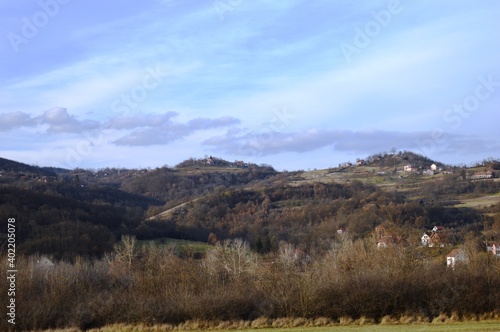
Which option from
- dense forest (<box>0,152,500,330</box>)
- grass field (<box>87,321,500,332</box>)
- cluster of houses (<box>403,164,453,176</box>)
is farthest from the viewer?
cluster of houses (<box>403,164,453,176</box>)

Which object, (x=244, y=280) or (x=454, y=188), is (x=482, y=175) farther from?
(x=244, y=280)

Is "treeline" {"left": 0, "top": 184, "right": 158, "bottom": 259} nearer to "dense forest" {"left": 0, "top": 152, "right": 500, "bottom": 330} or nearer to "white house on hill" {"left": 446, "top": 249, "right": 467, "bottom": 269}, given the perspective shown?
"dense forest" {"left": 0, "top": 152, "right": 500, "bottom": 330}

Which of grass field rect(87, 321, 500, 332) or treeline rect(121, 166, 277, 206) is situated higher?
treeline rect(121, 166, 277, 206)

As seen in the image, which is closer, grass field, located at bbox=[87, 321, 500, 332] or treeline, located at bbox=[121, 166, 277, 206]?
grass field, located at bbox=[87, 321, 500, 332]

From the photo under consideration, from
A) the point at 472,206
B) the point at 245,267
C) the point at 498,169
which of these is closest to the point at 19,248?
the point at 245,267

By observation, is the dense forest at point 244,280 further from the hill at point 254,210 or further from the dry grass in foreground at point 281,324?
the hill at point 254,210

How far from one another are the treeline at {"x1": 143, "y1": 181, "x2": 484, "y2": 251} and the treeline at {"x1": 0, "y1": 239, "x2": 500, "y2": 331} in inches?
752

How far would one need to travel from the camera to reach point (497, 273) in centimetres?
3553

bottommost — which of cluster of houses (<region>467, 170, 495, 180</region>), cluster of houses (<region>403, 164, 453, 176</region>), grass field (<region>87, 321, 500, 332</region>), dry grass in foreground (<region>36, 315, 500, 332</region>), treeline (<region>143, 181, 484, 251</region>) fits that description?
dry grass in foreground (<region>36, 315, 500, 332</region>)

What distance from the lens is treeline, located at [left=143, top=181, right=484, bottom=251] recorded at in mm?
78375

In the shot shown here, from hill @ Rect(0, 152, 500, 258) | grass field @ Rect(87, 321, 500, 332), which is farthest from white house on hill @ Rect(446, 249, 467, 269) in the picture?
grass field @ Rect(87, 321, 500, 332)

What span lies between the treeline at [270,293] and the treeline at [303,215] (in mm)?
19104

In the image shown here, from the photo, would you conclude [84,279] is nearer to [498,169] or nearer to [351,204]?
[351,204]

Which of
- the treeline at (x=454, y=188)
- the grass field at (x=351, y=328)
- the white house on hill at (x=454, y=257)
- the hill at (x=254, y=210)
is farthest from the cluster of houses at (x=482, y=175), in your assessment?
the grass field at (x=351, y=328)
